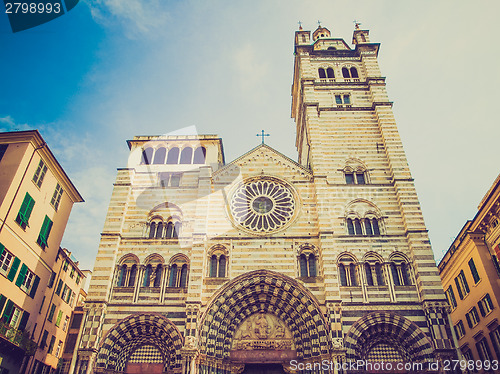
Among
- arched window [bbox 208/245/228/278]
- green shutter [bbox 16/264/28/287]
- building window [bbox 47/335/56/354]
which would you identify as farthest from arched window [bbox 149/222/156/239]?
building window [bbox 47/335/56/354]

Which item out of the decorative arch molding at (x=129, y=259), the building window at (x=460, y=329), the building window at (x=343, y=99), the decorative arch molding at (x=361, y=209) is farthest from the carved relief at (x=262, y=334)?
the building window at (x=343, y=99)

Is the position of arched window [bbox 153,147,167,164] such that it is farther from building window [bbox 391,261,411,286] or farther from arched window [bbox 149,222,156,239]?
building window [bbox 391,261,411,286]

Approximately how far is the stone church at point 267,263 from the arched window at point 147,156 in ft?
0.74

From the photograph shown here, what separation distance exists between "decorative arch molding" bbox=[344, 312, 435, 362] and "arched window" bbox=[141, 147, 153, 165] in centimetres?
1554

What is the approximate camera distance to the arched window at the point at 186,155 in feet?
83.6

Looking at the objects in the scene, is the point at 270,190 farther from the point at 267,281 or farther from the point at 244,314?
the point at 244,314

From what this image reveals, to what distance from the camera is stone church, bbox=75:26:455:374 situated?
18812 mm

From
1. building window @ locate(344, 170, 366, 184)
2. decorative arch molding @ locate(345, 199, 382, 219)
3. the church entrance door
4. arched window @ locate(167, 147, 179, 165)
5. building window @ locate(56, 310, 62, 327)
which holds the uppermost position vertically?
Answer: arched window @ locate(167, 147, 179, 165)

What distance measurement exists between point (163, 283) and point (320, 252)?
8.28 m

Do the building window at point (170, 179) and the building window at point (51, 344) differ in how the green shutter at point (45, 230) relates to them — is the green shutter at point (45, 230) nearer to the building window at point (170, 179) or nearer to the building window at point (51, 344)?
the building window at point (170, 179)

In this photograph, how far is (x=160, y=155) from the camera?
2581 cm

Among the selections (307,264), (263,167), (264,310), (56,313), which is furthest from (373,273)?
(56,313)

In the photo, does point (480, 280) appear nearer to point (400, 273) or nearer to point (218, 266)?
point (400, 273)

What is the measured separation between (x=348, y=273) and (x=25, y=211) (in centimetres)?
1603
